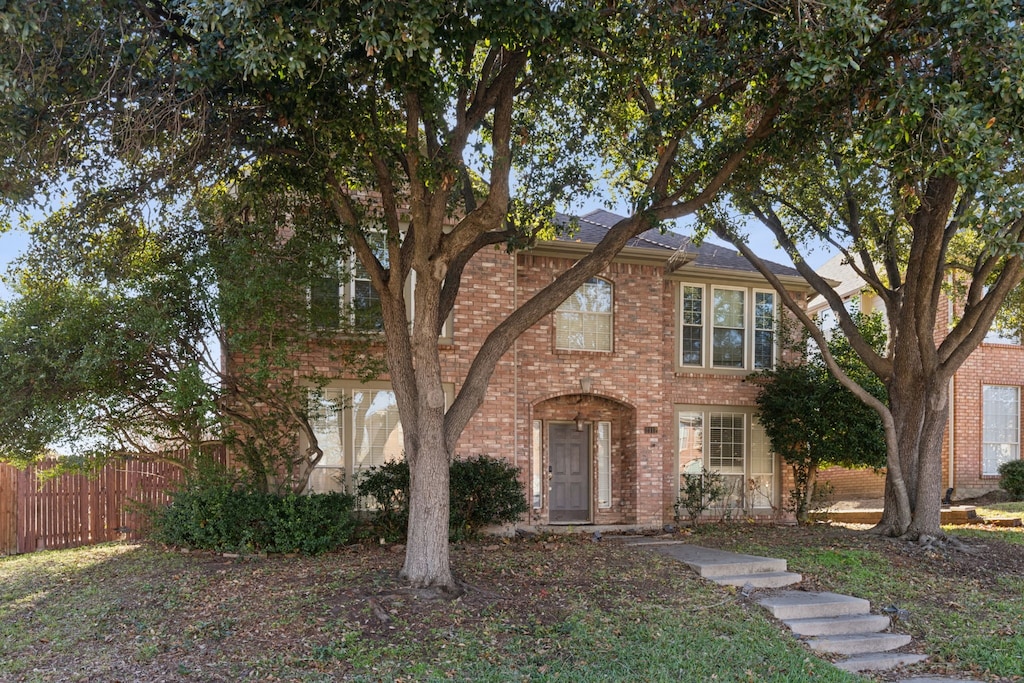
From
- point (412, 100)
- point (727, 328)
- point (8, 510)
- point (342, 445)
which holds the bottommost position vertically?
point (8, 510)

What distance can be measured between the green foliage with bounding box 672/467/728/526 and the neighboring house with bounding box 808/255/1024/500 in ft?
23.4

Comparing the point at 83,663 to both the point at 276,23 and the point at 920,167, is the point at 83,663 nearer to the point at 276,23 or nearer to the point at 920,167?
the point at 276,23

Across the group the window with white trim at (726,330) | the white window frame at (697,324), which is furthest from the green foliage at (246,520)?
the window with white trim at (726,330)

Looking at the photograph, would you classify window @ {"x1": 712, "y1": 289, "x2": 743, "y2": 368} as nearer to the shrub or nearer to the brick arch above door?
the brick arch above door

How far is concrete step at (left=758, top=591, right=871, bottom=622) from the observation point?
9.30 metres

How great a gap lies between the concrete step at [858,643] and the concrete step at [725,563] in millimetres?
1819

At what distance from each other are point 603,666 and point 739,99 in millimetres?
8111

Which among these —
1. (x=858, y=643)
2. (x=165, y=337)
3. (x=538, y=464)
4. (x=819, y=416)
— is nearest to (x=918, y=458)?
(x=819, y=416)

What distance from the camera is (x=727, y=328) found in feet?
57.2

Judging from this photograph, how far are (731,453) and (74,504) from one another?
41.7 feet

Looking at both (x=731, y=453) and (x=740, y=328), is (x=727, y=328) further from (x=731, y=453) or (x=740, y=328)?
(x=731, y=453)

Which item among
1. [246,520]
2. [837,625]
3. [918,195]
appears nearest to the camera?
[837,625]

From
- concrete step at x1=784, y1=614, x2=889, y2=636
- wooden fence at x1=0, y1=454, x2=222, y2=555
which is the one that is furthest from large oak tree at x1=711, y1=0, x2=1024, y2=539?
wooden fence at x1=0, y1=454, x2=222, y2=555

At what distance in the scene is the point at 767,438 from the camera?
1767 cm
